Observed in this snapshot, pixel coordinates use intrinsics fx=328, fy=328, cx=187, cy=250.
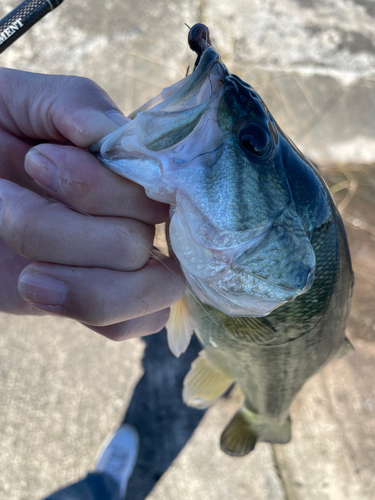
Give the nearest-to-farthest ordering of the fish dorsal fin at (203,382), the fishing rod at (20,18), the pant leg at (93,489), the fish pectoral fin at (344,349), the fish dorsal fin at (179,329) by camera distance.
Result: the fishing rod at (20,18) → the fish dorsal fin at (179,329) → the fish pectoral fin at (344,349) → the fish dorsal fin at (203,382) → the pant leg at (93,489)

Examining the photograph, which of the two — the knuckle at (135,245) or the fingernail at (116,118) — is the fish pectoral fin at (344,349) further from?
the fingernail at (116,118)

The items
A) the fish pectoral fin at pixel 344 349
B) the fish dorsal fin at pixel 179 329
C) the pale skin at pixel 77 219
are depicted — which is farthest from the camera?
the fish pectoral fin at pixel 344 349

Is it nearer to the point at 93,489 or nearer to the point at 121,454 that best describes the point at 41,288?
the point at 121,454

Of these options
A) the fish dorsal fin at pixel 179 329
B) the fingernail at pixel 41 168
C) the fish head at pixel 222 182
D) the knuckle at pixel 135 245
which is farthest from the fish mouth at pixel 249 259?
the fish dorsal fin at pixel 179 329

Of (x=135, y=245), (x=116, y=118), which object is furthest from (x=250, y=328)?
(x=116, y=118)

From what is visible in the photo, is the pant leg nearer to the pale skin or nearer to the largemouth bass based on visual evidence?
the pale skin

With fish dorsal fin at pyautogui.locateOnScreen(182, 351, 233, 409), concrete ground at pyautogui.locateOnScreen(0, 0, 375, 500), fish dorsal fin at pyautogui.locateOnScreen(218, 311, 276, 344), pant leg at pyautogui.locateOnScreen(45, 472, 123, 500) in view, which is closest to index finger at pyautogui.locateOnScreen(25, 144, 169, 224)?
fish dorsal fin at pyautogui.locateOnScreen(218, 311, 276, 344)

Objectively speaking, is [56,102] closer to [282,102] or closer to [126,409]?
[126,409]
